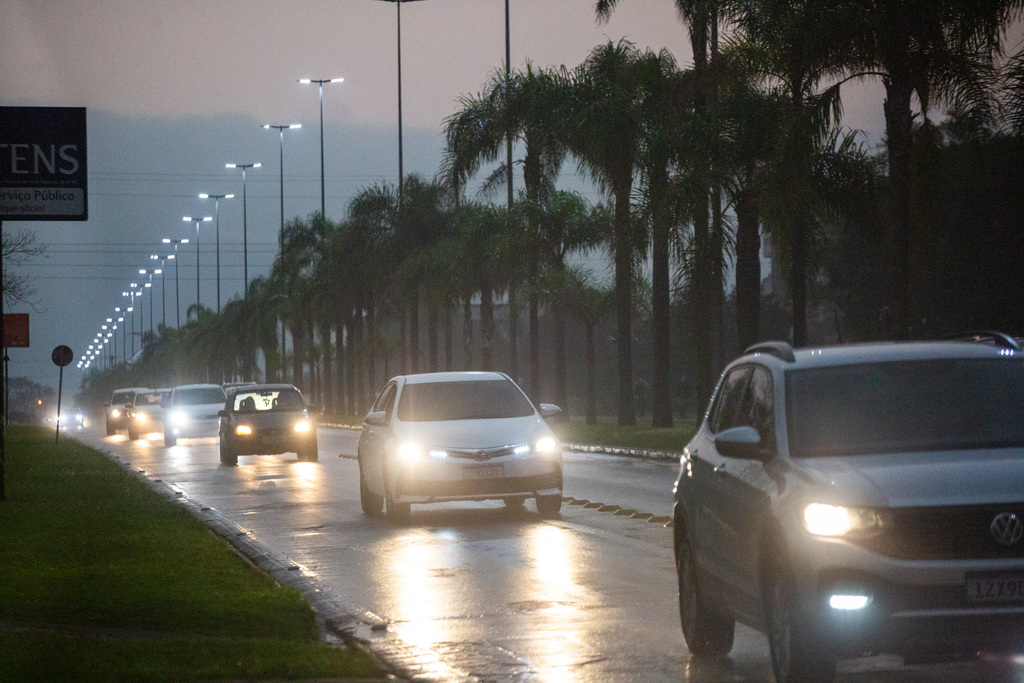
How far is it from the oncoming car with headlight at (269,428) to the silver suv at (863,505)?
26026 mm

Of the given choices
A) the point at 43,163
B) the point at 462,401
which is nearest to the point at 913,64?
the point at 462,401

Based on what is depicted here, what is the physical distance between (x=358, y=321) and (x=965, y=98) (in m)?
67.3

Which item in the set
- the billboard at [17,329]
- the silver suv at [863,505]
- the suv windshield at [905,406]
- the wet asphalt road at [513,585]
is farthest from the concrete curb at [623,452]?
the suv windshield at [905,406]

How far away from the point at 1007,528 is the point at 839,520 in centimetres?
71

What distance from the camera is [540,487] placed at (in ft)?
60.8

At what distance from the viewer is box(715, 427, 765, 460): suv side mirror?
8.00 meters

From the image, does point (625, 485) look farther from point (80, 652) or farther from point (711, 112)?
point (80, 652)

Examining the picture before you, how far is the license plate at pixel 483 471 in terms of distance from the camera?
1825cm

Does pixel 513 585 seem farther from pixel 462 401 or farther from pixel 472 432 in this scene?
pixel 462 401

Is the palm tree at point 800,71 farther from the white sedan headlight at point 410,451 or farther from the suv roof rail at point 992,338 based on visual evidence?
the suv roof rail at point 992,338

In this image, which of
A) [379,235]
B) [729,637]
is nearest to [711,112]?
[729,637]

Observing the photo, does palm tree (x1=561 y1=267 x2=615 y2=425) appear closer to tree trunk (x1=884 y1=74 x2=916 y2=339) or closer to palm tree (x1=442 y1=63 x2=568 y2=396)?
palm tree (x1=442 y1=63 x2=568 y2=396)

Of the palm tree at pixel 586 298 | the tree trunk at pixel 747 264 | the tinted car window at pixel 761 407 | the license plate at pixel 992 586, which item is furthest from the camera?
the palm tree at pixel 586 298

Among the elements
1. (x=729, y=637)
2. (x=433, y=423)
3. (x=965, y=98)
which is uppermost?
(x=965, y=98)
